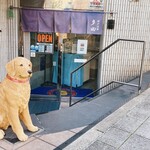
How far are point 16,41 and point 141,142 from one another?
4564mm

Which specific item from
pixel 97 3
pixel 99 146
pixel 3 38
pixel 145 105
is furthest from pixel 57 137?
pixel 97 3

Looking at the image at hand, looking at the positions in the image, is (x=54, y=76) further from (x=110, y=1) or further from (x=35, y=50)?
(x=110, y=1)

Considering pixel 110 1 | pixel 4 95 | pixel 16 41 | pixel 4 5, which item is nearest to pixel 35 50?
pixel 16 41

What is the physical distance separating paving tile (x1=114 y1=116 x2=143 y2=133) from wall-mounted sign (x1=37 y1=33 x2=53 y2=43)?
12.3 feet

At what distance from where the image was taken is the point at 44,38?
6.89 metres

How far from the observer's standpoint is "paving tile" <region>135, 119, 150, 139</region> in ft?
11.6

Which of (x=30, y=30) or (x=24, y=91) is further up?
(x=30, y=30)

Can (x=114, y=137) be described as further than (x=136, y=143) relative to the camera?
Yes

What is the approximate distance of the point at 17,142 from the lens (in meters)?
3.29

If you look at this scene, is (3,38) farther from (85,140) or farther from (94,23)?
(85,140)

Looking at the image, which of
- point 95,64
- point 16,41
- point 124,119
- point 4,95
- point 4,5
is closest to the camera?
point 4,95

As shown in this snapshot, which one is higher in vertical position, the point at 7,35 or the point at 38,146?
the point at 7,35

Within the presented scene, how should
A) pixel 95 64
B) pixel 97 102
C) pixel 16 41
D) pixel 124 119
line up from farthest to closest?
pixel 95 64 < pixel 16 41 < pixel 97 102 < pixel 124 119

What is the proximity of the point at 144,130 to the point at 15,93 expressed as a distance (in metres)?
2.07
